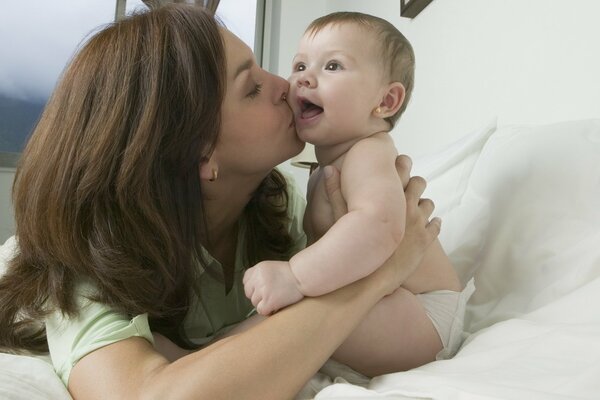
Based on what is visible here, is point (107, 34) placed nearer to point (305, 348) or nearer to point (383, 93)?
point (383, 93)

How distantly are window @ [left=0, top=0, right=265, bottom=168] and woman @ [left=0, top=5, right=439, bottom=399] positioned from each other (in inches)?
98.8

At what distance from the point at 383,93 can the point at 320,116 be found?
0.38 feet

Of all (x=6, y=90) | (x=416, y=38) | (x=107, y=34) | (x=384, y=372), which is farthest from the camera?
(x=6, y=90)

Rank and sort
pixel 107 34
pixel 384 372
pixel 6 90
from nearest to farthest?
pixel 384 372 < pixel 107 34 < pixel 6 90

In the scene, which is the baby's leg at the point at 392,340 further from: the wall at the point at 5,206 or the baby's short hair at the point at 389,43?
the wall at the point at 5,206

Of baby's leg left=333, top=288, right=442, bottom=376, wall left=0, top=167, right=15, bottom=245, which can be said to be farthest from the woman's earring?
wall left=0, top=167, right=15, bottom=245

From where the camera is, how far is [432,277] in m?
0.92

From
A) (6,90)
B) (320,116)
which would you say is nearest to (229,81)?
(320,116)

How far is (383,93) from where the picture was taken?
97 cm

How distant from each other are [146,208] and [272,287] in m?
0.26

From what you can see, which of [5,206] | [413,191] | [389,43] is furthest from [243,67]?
[5,206]

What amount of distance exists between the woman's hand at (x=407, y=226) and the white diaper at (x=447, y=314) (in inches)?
2.8

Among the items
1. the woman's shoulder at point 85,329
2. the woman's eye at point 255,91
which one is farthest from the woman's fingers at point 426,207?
the woman's shoulder at point 85,329

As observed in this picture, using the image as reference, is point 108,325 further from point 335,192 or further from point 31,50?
point 31,50
